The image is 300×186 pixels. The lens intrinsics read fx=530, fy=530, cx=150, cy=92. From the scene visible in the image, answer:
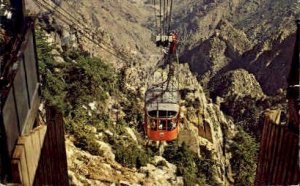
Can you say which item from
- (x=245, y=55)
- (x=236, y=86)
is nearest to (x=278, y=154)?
(x=236, y=86)

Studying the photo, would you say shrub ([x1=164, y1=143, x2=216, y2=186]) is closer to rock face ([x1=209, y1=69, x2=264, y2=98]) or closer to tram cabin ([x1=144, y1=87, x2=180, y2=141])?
tram cabin ([x1=144, y1=87, x2=180, y2=141])

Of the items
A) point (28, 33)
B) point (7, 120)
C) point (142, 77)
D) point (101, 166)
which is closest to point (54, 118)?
point (28, 33)

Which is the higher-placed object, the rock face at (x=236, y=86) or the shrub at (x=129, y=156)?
the shrub at (x=129, y=156)

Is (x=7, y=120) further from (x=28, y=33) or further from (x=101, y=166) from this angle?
(x=101, y=166)

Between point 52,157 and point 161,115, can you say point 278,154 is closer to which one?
point 52,157

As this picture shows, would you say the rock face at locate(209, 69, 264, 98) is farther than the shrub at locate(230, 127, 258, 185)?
Yes

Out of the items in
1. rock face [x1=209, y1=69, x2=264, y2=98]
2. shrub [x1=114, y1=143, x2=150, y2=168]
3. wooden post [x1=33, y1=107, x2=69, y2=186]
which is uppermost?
wooden post [x1=33, y1=107, x2=69, y2=186]

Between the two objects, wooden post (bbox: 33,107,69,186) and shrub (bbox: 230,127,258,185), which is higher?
wooden post (bbox: 33,107,69,186)

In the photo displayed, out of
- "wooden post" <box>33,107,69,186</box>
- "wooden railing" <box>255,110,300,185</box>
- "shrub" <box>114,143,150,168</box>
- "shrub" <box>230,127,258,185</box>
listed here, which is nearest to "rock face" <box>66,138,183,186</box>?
"shrub" <box>114,143,150,168</box>

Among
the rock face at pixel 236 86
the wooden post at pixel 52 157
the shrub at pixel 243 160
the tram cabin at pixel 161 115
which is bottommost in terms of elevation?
the shrub at pixel 243 160

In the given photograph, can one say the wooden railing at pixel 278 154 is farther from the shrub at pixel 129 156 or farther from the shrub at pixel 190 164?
the shrub at pixel 190 164

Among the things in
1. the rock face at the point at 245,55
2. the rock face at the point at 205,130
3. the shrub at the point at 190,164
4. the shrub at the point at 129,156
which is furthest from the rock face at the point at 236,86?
the shrub at the point at 129,156
